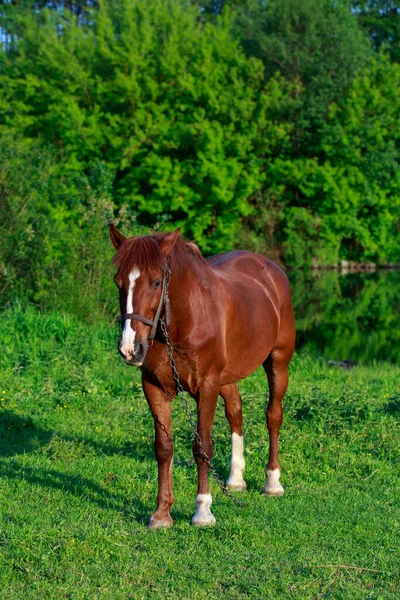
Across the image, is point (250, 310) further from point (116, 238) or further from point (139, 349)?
point (139, 349)

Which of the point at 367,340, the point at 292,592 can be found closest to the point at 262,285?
the point at 292,592

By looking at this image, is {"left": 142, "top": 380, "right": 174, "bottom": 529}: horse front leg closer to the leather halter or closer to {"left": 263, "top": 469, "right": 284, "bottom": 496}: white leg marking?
the leather halter

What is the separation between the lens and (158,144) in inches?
1490

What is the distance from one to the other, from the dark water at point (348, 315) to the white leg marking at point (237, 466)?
10817mm

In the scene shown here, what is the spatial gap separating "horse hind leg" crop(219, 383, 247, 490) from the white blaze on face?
2080 millimetres

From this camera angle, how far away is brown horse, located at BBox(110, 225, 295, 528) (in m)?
4.84

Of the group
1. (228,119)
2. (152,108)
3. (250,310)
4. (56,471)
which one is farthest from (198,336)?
(228,119)

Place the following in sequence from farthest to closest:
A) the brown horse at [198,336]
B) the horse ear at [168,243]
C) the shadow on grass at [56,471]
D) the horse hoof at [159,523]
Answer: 1. the shadow on grass at [56,471]
2. the horse hoof at [159,523]
3. the horse ear at [168,243]
4. the brown horse at [198,336]

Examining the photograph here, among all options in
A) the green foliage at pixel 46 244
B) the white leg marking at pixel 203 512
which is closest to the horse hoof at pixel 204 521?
the white leg marking at pixel 203 512

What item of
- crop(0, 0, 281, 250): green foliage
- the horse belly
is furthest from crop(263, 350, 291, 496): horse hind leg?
crop(0, 0, 281, 250): green foliage

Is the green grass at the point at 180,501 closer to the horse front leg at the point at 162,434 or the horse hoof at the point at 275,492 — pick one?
the horse hoof at the point at 275,492

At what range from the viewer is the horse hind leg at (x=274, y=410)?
6.29m

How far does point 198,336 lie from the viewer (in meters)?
5.33

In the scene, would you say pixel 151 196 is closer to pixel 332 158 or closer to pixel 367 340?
pixel 332 158
